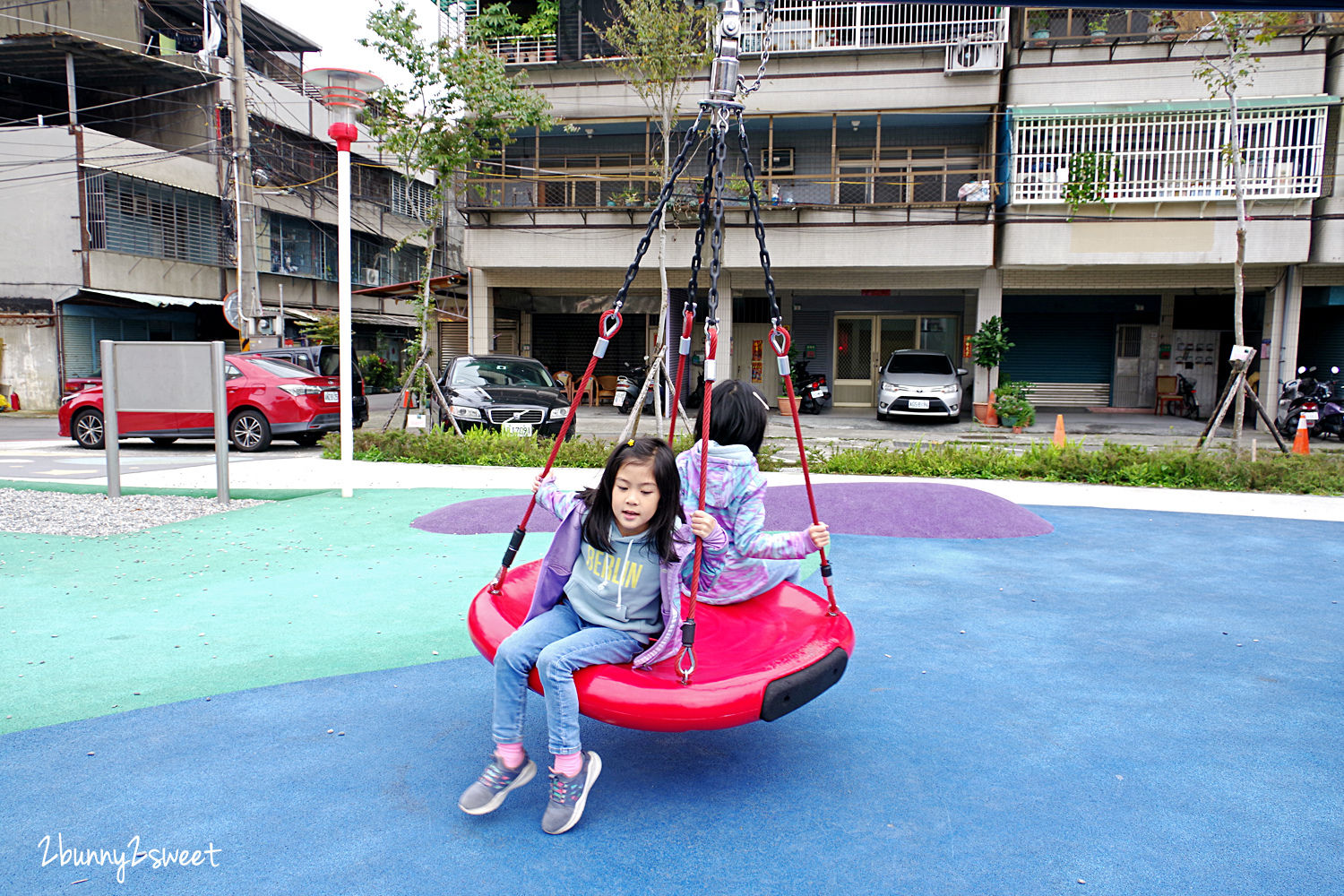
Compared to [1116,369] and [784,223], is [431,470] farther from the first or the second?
[1116,369]

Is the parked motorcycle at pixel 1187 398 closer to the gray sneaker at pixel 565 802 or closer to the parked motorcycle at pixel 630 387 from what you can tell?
the parked motorcycle at pixel 630 387

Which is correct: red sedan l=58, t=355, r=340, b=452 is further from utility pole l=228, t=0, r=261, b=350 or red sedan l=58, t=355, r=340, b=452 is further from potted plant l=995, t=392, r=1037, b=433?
potted plant l=995, t=392, r=1037, b=433

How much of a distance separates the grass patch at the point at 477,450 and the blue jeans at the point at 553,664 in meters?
7.58

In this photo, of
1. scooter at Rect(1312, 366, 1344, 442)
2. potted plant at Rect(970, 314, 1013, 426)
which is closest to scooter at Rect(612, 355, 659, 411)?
potted plant at Rect(970, 314, 1013, 426)

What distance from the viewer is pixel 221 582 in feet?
17.7

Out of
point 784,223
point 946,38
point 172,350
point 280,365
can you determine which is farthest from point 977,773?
point 946,38

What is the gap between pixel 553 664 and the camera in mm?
2740

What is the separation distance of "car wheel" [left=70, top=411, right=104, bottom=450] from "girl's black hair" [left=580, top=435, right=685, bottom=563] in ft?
44.3

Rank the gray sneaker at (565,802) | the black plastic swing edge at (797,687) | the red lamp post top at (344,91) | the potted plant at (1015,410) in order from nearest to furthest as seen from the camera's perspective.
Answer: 1. the gray sneaker at (565,802)
2. the black plastic swing edge at (797,687)
3. the red lamp post top at (344,91)
4. the potted plant at (1015,410)

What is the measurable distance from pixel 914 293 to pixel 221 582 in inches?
774

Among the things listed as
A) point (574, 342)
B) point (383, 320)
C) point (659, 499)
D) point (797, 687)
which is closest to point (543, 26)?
point (574, 342)

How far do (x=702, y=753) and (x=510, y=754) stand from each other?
81 centimetres

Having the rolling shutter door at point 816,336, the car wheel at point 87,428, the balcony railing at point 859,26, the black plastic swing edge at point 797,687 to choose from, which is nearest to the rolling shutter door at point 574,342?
the rolling shutter door at point 816,336

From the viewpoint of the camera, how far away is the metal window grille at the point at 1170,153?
1655 cm
